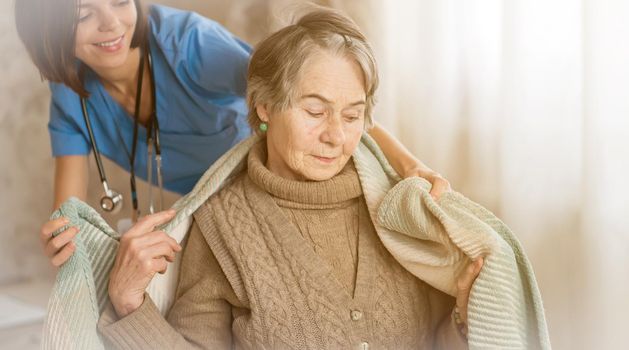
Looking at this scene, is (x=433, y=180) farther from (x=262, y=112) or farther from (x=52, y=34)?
(x=52, y=34)

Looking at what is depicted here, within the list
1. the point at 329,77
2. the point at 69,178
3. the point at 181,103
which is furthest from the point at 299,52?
the point at 69,178

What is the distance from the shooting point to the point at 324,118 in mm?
1118

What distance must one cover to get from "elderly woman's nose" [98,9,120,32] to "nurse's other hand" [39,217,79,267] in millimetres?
398

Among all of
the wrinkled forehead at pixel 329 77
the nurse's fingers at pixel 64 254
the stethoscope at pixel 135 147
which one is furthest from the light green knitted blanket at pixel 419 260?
the stethoscope at pixel 135 147

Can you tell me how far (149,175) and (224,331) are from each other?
1.61 ft

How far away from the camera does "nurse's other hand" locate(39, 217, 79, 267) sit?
1079 mm

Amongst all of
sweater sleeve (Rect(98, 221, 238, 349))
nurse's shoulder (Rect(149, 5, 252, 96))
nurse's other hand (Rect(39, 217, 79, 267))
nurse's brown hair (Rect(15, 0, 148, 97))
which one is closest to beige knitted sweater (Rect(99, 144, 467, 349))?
sweater sleeve (Rect(98, 221, 238, 349))

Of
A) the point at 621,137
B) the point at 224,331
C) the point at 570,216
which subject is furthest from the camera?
the point at 570,216

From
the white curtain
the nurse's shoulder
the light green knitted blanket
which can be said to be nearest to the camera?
the light green knitted blanket

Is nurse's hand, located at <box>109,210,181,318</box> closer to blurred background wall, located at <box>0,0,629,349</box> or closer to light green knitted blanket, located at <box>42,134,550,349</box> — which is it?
light green knitted blanket, located at <box>42,134,550,349</box>

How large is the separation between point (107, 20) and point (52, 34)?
10 cm

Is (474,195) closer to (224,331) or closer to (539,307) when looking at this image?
(539,307)

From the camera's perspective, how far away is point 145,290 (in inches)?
44.8

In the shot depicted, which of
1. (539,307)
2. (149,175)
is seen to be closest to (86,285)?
(149,175)
